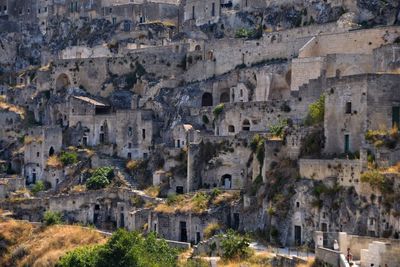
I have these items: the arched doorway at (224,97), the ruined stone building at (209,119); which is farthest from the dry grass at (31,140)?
the arched doorway at (224,97)

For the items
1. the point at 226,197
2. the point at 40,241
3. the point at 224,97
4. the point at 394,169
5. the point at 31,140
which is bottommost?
the point at 40,241

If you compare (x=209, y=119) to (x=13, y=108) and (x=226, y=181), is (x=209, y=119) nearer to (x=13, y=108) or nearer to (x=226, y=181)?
(x=226, y=181)

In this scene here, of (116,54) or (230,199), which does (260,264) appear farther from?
(116,54)

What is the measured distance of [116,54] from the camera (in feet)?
256

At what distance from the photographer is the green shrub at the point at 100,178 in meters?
63.4

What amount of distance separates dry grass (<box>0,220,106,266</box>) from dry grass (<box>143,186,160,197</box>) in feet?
14.7

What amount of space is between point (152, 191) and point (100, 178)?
17.2 ft

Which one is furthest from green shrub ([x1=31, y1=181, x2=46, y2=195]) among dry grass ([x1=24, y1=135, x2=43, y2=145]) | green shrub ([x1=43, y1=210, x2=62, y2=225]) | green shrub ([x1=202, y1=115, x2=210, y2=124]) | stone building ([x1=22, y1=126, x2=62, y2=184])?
green shrub ([x1=202, y1=115, x2=210, y2=124])

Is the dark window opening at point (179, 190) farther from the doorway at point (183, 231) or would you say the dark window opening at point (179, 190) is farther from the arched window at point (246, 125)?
the arched window at point (246, 125)

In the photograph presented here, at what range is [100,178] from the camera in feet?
209

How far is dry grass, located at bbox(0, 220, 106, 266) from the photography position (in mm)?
57219

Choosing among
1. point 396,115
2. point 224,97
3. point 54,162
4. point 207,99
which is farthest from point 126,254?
point 54,162

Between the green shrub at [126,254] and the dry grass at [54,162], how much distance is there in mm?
19776

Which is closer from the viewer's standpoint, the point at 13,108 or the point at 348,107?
the point at 348,107
